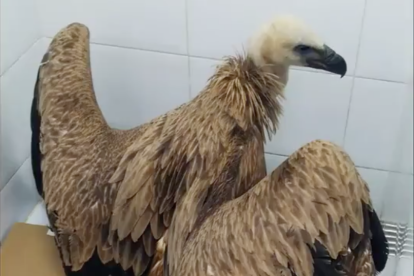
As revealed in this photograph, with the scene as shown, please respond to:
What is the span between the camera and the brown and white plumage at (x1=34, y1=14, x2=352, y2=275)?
1145mm

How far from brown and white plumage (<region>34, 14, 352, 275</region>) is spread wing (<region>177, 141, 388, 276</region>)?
4.8 inches

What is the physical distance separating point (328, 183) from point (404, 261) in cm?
14

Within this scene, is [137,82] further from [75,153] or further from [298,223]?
[298,223]

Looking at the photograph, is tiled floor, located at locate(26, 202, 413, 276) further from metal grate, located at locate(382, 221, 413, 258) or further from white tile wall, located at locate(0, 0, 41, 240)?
white tile wall, located at locate(0, 0, 41, 240)

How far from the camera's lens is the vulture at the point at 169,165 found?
1054mm

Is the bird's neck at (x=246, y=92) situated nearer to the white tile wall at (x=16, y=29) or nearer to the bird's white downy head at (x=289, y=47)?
the bird's white downy head at (x=289, y=47)

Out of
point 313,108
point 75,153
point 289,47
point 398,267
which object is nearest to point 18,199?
point 75,153

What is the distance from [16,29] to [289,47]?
703 millimetres

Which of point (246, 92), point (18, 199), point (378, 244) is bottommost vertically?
point (18, 199)

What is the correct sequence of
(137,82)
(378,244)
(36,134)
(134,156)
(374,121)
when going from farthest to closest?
(137,82)
(374,121)
(36,134)
(134,156)
(378,244)

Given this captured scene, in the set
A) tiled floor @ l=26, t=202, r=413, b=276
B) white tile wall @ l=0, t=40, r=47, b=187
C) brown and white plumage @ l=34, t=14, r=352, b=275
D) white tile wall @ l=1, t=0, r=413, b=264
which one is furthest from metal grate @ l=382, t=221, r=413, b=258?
white tile wall @ l=0, t=40, r=47, b=187

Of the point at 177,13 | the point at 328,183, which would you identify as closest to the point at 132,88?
the point at 177,13

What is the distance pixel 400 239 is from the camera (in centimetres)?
94

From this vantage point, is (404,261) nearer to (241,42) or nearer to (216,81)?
(216,81)
